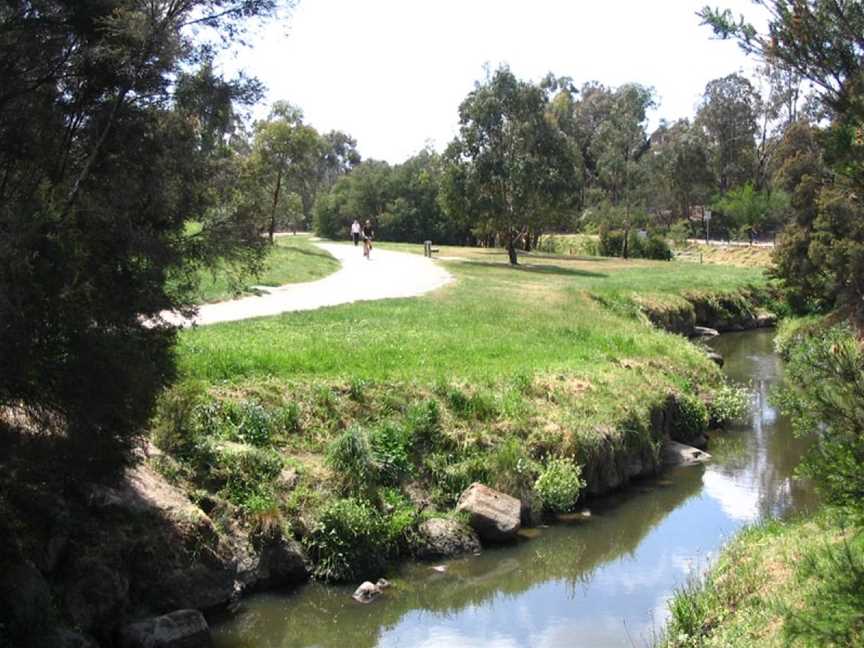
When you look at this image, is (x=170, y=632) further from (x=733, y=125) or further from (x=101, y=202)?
(x=733, y=125)

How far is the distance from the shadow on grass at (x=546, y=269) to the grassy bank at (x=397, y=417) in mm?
18558

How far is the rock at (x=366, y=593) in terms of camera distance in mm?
11258

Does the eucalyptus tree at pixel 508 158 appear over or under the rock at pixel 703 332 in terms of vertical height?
over

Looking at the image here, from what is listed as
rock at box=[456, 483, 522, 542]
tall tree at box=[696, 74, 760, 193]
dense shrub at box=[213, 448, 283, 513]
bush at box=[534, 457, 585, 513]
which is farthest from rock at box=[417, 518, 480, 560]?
tall tree at box=[696, 74, 760, 193]

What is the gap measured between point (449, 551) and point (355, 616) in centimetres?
218

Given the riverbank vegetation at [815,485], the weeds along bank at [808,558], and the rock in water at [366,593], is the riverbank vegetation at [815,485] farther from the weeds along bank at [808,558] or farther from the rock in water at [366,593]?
the rock in water at [366,593]

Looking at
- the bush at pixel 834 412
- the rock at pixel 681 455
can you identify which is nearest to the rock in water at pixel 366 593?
the bush at pixel 834 412

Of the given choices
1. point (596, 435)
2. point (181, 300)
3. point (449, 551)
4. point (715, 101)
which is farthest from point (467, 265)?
point (715, 101)

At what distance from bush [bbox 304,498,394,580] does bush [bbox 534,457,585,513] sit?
316 cm

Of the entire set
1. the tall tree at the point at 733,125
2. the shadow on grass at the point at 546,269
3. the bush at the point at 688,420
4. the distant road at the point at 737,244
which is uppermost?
the tall tree at the point at 733,125

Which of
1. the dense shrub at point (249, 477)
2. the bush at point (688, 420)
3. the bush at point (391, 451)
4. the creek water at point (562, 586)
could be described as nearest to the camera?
the creek water at point (562, 586)

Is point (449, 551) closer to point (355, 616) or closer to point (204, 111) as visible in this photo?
point (355, 616)

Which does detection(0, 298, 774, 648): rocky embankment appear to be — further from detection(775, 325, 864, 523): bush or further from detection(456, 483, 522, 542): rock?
detection(775, 325, 864, 523): bush

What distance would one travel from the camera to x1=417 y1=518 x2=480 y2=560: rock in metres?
12.7
